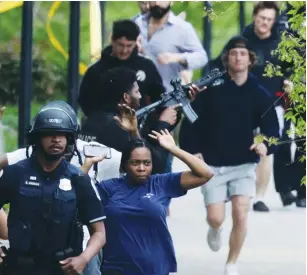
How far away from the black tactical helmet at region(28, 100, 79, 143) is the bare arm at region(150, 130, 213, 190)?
0.92m

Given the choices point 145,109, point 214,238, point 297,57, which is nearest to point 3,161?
point 145,109

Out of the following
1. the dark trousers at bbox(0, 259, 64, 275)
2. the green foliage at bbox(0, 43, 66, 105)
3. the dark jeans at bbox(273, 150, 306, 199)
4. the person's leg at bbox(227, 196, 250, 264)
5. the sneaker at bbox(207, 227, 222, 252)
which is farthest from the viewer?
the green foliage at bbox(0, 43, 66, 105)

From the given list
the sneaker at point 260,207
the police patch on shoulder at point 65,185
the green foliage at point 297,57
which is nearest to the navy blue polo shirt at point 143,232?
the police patch on shoulder at point 65,185

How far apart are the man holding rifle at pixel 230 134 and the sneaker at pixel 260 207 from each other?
3.79 metres

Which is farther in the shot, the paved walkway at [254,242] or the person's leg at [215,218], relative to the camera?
the paved walkway at [254,242]

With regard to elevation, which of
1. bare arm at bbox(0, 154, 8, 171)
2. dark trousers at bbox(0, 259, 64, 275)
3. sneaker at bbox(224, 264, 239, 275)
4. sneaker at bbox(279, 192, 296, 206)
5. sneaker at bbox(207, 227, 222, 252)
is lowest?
sneaker at bbox(224, 264, 239, 275)

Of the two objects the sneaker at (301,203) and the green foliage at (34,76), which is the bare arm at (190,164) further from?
the green foliage at (34,76)

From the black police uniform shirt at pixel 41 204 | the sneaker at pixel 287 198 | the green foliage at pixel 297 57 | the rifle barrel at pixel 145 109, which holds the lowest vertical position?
the sneaker at pixel 287 198

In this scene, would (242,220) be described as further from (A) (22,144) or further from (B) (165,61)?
(A) (22,144)

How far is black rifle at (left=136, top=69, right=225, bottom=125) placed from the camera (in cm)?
1143

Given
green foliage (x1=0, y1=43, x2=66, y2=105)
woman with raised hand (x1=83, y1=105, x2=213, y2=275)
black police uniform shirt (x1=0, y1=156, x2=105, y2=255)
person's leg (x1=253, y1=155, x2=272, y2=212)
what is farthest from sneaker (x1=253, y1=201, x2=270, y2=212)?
green foliage (x1=0, y1=43, x2=66, y2=105)

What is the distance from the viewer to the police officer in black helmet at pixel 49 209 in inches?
323

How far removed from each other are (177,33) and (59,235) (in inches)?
286

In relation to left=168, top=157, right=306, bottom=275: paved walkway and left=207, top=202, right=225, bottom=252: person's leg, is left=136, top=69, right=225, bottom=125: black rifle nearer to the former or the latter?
left=207, top=202, right=225, bottom=252: person's leg
